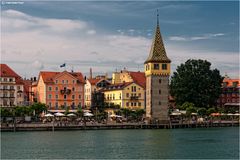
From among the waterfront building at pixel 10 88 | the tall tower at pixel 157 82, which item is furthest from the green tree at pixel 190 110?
the waterfront building at pixel 10 88

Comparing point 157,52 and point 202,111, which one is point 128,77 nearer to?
point 157,52

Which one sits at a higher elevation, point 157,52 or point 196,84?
point 157,52

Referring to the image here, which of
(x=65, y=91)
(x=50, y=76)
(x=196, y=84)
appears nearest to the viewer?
(x=50, y=76)

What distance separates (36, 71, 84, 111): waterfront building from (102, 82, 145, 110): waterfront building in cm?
687

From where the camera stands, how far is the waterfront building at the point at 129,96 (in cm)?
10094

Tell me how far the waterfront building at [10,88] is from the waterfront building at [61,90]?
4044mm

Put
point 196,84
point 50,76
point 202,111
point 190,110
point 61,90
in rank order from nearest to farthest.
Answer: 1. point 190,110
2. point 202,111
3. point 50,76
4. point 61,90
5. point 196,84

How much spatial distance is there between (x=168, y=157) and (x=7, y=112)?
42.6 m

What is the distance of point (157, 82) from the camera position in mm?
90625

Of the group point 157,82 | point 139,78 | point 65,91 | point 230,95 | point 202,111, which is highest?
point 139,78

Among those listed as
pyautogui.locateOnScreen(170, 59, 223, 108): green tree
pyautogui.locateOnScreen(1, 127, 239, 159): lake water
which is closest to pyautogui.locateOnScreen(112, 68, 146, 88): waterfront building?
pyautogui.locateOnScreen(170, 59, 223, 108): green tree

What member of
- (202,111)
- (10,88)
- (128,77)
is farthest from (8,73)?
(202,111)

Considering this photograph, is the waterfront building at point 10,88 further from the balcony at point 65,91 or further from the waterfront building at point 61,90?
the balcony at point 65,91

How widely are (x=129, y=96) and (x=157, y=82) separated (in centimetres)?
1195
